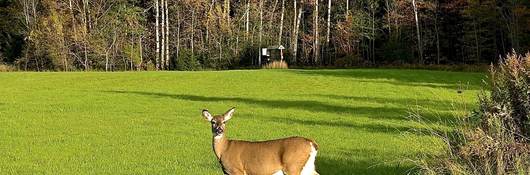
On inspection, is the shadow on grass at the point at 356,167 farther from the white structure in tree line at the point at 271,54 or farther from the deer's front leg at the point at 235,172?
the white structure in tree line at the point at 271,54

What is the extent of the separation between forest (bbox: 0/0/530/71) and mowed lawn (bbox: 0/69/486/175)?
17.9 metres

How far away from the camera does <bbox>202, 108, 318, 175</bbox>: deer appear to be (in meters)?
8.27

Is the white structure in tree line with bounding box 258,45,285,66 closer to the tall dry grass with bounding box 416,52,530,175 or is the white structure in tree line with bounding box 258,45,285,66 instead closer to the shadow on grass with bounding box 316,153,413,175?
the shadow on grass with bounding box 316,153,413,175

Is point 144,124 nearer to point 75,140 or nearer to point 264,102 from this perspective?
point 75,140

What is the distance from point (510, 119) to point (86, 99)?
21.0 meters

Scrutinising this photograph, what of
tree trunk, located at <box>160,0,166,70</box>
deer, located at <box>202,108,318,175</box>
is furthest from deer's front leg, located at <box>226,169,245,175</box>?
tree trunk, located at <box>160,0,166,70</box>

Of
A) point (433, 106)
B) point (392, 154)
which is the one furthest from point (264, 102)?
point (392, 154)

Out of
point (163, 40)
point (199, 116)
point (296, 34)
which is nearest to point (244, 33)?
point (296, 34)

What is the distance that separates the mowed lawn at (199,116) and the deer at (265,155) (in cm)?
218

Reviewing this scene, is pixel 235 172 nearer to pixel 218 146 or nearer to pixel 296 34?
pixel 218 146

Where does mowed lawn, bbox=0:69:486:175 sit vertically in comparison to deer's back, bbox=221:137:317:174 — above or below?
below

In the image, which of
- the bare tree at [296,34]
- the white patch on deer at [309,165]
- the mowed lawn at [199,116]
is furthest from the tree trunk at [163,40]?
the white patch on deer at [309,165]

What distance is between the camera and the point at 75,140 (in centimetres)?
1549

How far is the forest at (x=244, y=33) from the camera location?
2233 inches
